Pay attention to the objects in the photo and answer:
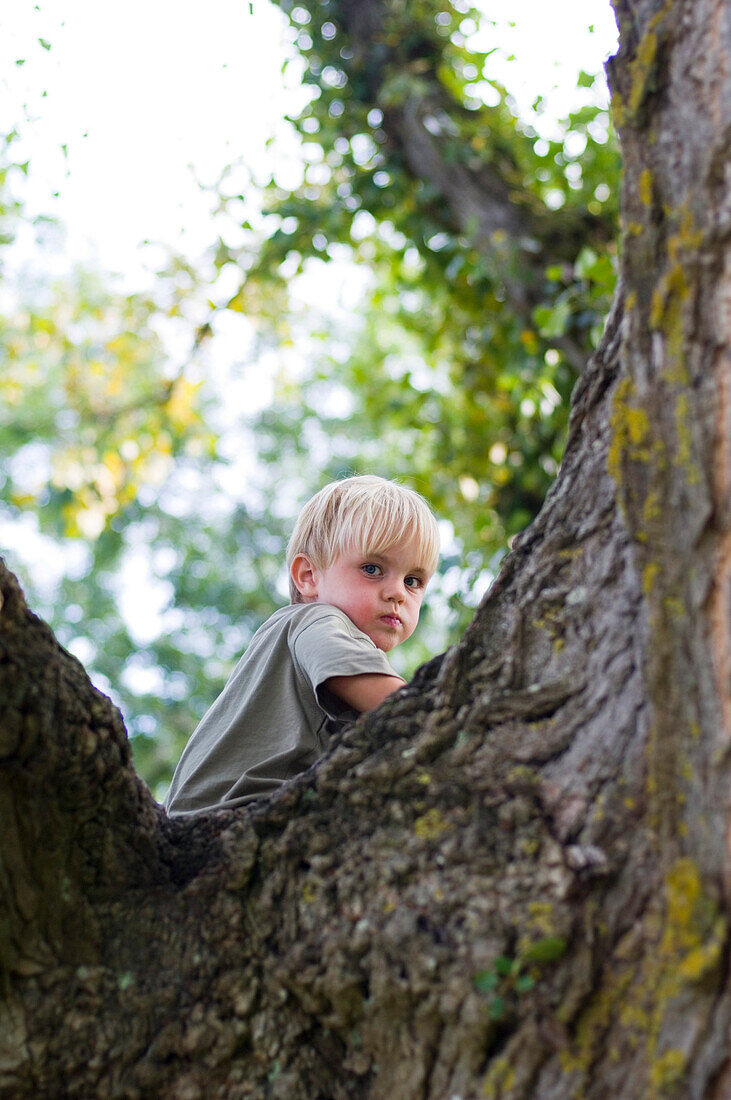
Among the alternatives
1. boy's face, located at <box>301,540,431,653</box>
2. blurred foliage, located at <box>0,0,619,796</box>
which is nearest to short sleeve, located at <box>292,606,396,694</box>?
boy's face, located at <box>301,540,431,653</box>

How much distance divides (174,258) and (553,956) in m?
5.11

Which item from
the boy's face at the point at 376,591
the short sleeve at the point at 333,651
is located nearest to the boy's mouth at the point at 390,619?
the boy's face at the point at 376,591

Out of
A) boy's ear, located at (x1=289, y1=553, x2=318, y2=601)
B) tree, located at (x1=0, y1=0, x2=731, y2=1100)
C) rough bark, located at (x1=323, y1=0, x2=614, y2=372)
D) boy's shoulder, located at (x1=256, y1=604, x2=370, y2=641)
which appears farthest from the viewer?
rough bark, located at (x1=323, y1=0, x2=614, y2=372)

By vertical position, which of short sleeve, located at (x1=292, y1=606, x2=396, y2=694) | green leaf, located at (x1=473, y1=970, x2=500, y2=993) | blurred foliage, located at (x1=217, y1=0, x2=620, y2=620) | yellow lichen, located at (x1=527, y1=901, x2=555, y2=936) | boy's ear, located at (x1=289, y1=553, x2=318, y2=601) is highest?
blurred foliage, located at (x1=217, y1=0, x2=620, y2=620)

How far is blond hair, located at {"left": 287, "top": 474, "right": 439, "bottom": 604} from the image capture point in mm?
→ 2516

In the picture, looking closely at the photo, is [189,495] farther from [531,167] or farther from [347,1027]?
[347,1027]

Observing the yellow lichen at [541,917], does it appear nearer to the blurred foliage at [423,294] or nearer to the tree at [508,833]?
the tree at [508,833]

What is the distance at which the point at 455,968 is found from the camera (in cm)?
129

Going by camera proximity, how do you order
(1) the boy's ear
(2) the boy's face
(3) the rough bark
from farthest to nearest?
(3) the rough bark, (1) the boy's ear, (2) the boy's face

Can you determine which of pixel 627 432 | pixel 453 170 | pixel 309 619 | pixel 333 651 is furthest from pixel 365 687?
pixel 453 170

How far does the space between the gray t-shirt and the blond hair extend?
278 mm

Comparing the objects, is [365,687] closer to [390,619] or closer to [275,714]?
[275,714]

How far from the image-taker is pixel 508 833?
53.6 inches

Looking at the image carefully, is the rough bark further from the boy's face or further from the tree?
the tree
